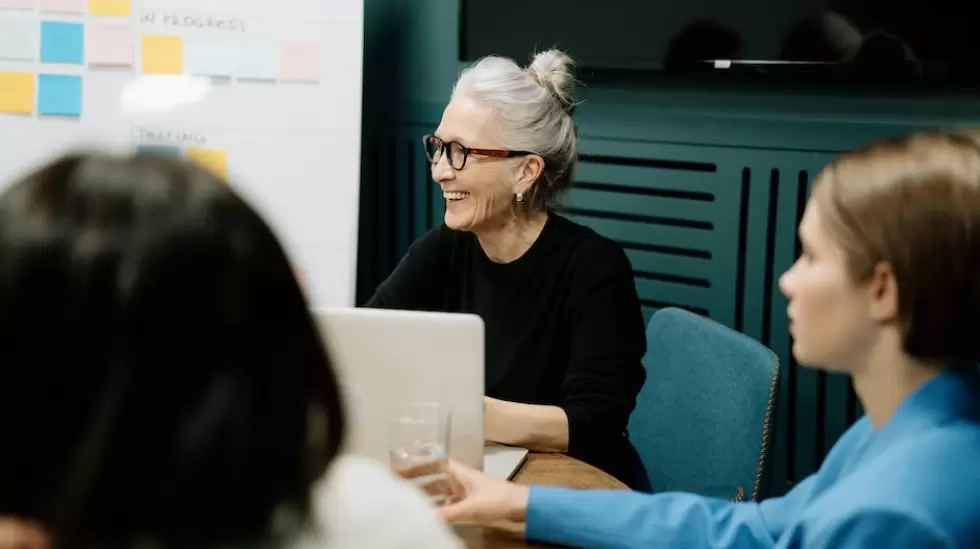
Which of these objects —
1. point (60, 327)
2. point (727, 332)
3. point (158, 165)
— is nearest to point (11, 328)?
point (60, 327)

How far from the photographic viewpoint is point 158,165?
624mm

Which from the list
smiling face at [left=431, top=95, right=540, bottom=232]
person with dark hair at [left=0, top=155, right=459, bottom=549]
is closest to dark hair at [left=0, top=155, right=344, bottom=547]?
person with dark hair at [left=0, top=155, right=459, bottom=549]

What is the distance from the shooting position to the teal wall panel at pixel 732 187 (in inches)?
88.3

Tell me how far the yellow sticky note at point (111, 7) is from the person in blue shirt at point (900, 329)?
1915mm

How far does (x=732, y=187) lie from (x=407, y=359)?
4.38ft

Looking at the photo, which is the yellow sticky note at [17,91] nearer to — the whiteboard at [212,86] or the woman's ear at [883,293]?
the whiteboard at [212,86]

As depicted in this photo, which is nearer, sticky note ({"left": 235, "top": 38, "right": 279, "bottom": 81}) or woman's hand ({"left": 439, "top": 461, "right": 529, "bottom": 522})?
woman's hand ({"left": 439, "top": 461, "right": 529, "bottom": 522})

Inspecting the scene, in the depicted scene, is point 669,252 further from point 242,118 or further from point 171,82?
point 171,82

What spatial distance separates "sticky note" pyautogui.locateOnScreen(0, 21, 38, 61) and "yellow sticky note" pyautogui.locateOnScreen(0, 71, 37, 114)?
0.04 metres

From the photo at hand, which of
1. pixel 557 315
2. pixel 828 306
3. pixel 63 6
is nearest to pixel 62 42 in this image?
pixel 63 6

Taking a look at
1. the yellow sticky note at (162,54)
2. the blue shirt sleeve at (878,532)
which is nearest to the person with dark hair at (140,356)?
the blue shirt sleeve at (878,532)

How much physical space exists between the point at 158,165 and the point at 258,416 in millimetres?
168

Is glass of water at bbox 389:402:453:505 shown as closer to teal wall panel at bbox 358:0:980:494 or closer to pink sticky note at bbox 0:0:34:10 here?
teal wall panel at bbox 358:0:980:494

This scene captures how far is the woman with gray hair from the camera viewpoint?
1821 millimetres
